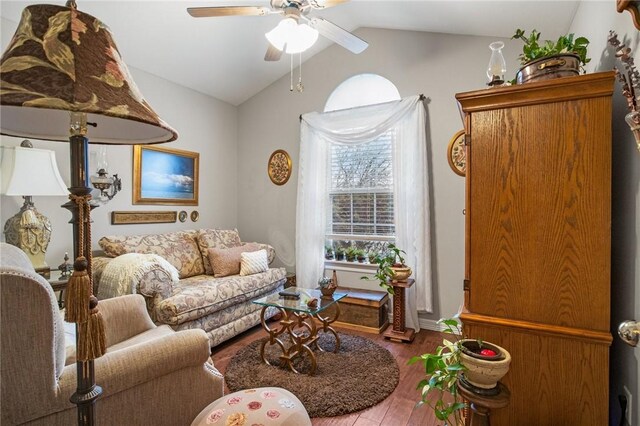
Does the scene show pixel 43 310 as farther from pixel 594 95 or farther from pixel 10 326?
pixel 594 95

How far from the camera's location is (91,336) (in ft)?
2.55

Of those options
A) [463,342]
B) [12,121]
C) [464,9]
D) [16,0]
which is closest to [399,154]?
[464,9]

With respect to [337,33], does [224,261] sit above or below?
below

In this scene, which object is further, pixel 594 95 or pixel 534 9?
pixel 534 9

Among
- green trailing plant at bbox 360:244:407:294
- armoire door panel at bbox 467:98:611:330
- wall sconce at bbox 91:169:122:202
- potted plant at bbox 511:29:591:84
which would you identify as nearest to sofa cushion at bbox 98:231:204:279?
wall sconce at bbox 91:169:122:202

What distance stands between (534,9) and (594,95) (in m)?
1.53

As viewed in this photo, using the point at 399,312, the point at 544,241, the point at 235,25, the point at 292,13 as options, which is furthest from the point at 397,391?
the point at 235,25

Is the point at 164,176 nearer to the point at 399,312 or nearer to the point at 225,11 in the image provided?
the point at 225,11

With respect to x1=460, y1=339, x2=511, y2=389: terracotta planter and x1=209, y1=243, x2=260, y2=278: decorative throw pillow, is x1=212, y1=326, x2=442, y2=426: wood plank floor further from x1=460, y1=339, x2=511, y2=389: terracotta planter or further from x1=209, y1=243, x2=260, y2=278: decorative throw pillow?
x1=460, y1=339, x2=511, y2=389: terracotta planter

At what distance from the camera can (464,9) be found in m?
2.61

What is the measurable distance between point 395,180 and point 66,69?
3142mm

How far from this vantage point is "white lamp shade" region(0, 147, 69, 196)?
2.12 m

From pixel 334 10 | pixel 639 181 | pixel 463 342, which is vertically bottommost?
pixel 463 342

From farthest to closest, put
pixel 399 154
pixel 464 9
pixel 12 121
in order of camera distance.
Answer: pixel 399 154
pixel 464 9
pixel 12 121
